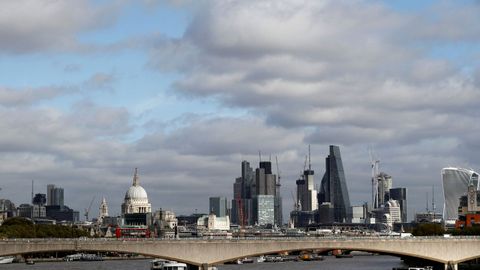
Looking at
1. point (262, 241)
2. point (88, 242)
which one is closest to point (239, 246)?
point (262, 241)

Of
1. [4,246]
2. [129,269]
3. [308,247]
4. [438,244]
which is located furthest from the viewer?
[129,269]

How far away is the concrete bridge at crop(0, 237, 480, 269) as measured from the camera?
112625 millimetres

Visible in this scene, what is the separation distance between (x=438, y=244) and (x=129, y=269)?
49.8m

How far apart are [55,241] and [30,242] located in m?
3.42

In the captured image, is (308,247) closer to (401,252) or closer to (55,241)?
(401,252)

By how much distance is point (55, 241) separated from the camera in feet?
372

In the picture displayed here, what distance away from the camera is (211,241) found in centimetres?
12075

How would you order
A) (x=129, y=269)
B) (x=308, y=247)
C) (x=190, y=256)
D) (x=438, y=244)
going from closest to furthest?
(x=190, y=256), (x=308, y=247), (x=438, y=244), (x=129, y=269)

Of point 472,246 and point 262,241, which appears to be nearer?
point 262,241

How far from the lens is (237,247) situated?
402 ft

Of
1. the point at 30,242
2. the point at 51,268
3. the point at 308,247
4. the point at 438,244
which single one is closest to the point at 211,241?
the point at 308,247

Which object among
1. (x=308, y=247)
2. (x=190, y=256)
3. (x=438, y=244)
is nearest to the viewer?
(x=190, y=256)

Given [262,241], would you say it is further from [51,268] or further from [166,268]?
[51,268]

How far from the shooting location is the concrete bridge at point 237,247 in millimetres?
112625
